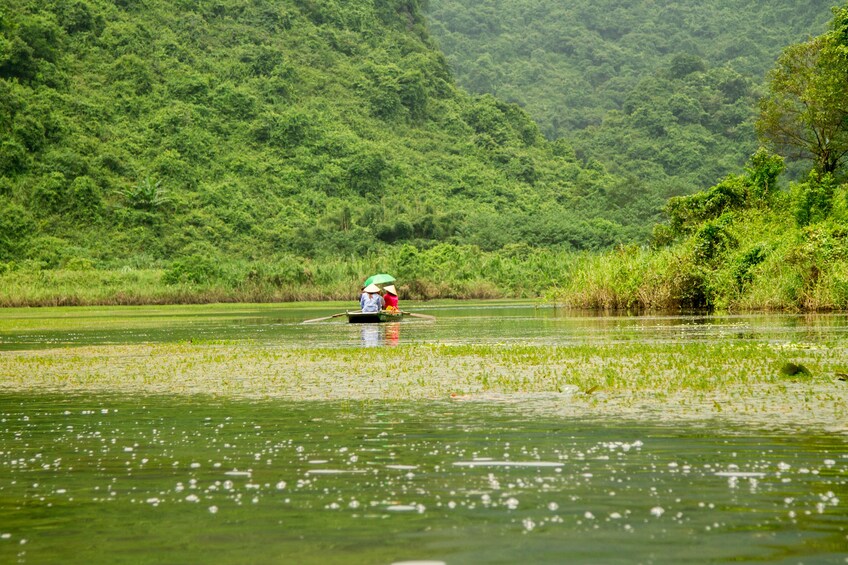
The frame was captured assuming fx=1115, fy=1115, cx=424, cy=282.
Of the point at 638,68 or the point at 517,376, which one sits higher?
the point at 638,68

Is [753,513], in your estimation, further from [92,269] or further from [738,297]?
[92,269]

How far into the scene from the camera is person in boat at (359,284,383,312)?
117ft

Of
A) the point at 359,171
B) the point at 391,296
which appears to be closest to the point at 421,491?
the point at 391,296

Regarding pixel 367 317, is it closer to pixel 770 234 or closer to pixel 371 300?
pixel 371 300

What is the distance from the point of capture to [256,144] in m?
103

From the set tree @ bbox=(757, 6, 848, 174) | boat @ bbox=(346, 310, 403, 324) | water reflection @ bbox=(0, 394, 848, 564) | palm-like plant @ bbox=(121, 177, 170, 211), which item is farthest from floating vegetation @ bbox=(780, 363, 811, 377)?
palm-like plant @ bbox=(121, 177, 170, 211)

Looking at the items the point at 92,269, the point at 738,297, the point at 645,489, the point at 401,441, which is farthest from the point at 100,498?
the point at 92,269

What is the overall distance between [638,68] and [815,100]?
109 meters

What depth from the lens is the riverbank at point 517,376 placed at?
12211 millimetres

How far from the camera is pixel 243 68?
111 m

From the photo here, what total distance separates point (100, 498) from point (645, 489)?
3.89 meters

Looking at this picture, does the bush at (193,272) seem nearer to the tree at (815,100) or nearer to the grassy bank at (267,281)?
the grassy bank at (267,281)

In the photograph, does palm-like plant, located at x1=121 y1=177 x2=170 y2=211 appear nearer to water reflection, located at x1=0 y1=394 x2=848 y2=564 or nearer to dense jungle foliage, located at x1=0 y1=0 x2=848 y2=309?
dense jungle foliage, located at x1=0 y1=0 x2=848 y2=309

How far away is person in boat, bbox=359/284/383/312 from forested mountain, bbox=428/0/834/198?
7052 centimetres
